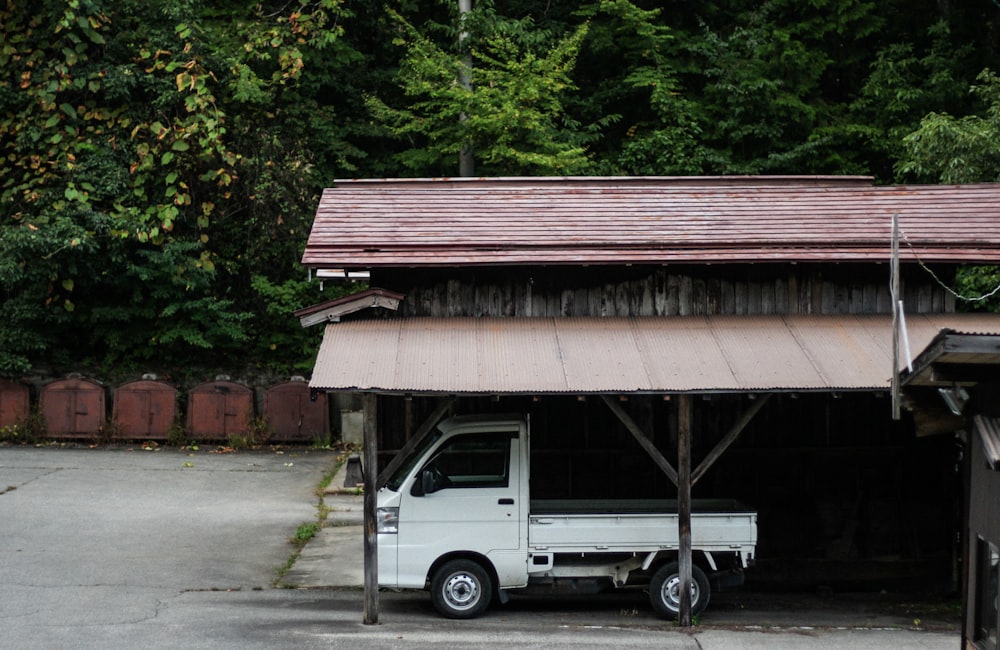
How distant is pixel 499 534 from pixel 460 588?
2.47 feet

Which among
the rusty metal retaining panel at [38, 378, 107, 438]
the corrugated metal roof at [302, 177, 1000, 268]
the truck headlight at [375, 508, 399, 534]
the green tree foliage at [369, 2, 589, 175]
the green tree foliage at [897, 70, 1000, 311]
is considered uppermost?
the green tree foliage at [369, 2, 589, 175]

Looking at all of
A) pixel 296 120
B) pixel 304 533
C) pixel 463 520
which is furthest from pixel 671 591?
pixel 296 120

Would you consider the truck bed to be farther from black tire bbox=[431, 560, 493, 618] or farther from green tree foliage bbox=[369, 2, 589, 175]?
green tree foliage bbox=[369, 2, 589, 175]

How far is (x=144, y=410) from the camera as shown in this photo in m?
21.7

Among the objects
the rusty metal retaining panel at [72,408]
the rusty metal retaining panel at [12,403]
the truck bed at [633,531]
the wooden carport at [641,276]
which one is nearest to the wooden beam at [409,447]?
the wooden carport at [641,276]

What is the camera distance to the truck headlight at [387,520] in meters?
11.4

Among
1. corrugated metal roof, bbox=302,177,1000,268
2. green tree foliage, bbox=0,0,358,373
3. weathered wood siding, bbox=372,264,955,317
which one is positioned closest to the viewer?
corrugated metal roof, bbox=302,177,1000,268

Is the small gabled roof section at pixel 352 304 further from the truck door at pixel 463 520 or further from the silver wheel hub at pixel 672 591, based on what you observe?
the silver wheel hub at pixel 672 591

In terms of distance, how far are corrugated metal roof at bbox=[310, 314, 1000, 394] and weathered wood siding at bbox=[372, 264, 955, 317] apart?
218 millimetres

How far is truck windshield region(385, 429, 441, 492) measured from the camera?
38.1ft

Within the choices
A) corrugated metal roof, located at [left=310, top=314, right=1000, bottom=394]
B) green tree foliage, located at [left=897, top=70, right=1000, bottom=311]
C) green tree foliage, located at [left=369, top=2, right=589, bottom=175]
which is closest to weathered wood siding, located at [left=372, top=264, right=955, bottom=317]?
corrugated metal roof, located at [left=310, top=314, right=1000, bottom=394]

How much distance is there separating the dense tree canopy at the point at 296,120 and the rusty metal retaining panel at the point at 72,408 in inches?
63.1

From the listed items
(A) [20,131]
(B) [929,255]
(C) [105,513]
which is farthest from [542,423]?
(A) [20,131]

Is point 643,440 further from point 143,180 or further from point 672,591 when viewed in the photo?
point 143,180
